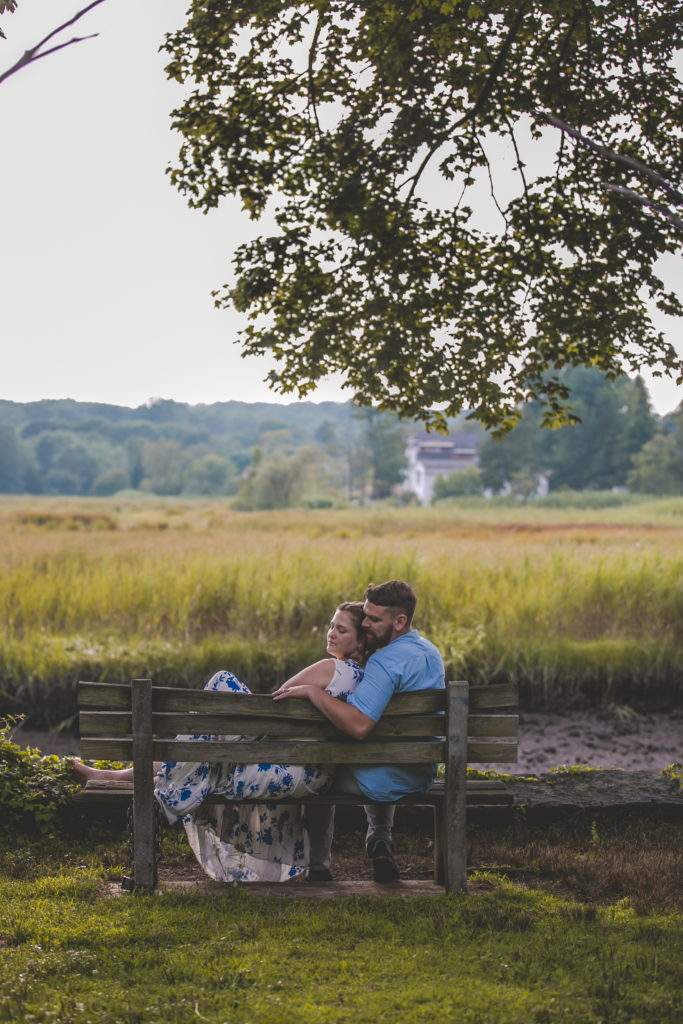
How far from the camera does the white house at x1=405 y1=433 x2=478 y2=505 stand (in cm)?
9731

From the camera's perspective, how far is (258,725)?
4602 mm

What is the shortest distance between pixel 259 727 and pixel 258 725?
0.04 feet

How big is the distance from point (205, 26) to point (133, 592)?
8.29 meters

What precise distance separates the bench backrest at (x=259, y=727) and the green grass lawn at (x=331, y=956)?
668 mm

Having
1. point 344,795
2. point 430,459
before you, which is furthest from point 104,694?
point 430,459

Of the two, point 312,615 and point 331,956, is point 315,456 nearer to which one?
point 312,615

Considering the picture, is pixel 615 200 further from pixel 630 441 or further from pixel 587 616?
pixel 630 441

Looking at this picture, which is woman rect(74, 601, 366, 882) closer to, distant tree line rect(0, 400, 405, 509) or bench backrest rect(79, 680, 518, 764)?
bench backrest rect(79, 680, 518, 764)

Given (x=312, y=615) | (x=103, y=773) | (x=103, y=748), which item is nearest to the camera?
(x=103, y=748)

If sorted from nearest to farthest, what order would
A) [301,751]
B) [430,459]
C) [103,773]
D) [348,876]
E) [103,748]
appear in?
[103,748] < [301,751] < [103,773] < [348,876] < [430,459]

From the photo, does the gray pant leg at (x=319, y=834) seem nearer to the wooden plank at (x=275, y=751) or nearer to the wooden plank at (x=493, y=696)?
the wooden plank at (x=275, y=751)

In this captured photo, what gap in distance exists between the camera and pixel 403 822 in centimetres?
670

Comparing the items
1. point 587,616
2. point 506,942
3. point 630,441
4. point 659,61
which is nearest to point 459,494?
point 630,441

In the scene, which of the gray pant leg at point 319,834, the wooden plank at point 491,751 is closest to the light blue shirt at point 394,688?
the wooden plank at point 491,751
